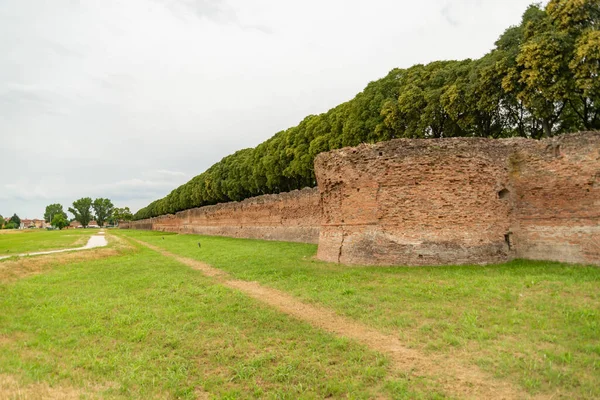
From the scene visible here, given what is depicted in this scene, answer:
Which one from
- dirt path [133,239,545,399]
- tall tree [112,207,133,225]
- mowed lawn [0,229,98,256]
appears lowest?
dirt path [133,239,545,399]

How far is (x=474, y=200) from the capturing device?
12.8 m

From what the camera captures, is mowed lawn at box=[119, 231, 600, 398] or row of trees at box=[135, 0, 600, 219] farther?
row of trees at box=[135, 0, 600, 219]

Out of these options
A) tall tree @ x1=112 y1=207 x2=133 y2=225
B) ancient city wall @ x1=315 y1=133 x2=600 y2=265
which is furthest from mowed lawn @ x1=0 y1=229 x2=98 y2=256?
tall tree @ x1=112 y1=207 x2=133 y2=225

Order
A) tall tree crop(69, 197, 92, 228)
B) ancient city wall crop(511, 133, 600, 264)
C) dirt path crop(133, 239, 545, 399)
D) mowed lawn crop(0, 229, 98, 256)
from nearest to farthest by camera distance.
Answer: dirt path crop(133, 239, 545, 399) → ancient city wall crop(511, 133, 600, 264) → mowed lawn crop(0, 229, 98, 256) → tall tree crop(69, 197, 92, 228)

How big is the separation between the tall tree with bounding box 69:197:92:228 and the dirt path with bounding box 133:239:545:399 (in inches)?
6026

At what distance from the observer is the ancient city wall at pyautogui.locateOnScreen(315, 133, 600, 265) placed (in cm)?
1217

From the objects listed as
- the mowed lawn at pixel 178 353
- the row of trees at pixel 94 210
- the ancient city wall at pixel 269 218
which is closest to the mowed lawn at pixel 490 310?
the mowed lawn at pixel 178 353

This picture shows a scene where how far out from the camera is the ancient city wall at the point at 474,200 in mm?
12172

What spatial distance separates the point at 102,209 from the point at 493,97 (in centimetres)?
15729

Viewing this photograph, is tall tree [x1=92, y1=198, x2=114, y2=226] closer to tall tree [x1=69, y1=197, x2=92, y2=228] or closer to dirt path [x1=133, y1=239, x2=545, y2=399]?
tall tree [x1=69, y1=197, x2=92, y2=228]

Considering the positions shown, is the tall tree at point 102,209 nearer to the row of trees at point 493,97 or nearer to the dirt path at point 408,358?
the row of trees at point 493,97

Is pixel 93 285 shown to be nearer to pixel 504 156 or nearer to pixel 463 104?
pixel 504 156

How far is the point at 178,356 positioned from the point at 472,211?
1043 cm

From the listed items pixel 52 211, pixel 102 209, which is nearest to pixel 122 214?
pixel 102 209
